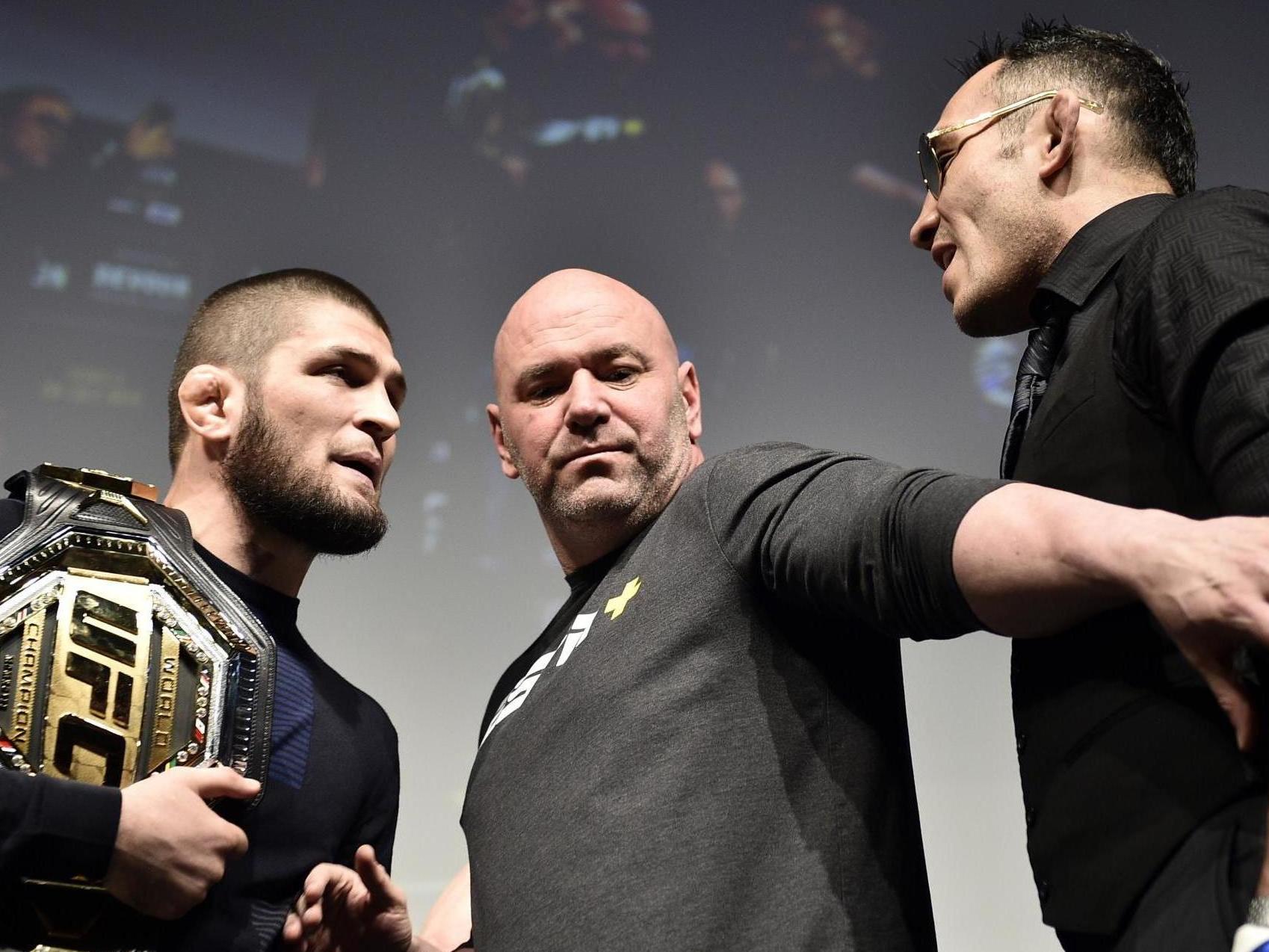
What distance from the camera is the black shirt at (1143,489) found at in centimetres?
82

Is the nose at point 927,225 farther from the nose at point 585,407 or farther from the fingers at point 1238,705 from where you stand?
the fingers at point 1238,705

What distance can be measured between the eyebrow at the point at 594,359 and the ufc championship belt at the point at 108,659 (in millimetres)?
585

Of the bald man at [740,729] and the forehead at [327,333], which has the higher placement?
the forehead at [327,333]

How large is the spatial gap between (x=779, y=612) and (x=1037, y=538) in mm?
461

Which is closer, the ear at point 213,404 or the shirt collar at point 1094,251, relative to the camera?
the shirt collar at point 1094,251

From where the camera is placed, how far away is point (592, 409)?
1.66 metres

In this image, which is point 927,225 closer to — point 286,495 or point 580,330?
point 580,330

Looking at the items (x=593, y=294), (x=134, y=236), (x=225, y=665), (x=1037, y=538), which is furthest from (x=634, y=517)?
(x=134, y=236)

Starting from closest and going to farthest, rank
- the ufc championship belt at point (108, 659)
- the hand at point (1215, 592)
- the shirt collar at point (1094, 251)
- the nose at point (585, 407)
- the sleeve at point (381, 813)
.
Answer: the hand at point (1215, 592) < the shirt collar at point (1094, 251) < the ufc championship belt at point (108, 659) < the sleeve at point (381, 813) < the nose at point (585, 407)

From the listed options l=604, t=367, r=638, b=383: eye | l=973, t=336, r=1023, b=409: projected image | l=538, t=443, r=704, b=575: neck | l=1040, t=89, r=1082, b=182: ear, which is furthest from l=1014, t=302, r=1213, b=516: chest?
l=973, t=336, r=1023, b=409: projected image

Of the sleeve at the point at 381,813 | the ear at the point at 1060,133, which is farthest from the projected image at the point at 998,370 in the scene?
the sleeve at the point at 381,813

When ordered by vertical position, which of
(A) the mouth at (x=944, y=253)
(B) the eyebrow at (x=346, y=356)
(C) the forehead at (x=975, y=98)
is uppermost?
(C) the forehead at (x=975, y=98)

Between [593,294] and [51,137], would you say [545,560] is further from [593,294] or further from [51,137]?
[51,137]

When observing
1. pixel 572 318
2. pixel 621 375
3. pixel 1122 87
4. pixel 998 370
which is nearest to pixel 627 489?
pixel 621 375
